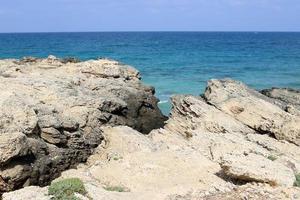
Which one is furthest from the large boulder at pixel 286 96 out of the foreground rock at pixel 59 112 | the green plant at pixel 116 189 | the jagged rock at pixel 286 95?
the green plant at pixel 116 189

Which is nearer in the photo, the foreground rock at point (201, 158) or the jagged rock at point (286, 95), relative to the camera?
the foreground rock at point (201, 158)

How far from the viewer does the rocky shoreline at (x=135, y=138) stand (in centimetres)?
1617

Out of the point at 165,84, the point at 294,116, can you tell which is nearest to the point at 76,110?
the point at 294,116

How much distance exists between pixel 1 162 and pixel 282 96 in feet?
60.4

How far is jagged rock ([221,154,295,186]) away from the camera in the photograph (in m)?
15.9

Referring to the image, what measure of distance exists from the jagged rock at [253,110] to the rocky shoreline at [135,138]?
0.15 feet

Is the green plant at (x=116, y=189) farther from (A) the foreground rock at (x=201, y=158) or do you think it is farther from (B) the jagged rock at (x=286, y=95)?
(B) the jagged rock at (x=286, y=95)

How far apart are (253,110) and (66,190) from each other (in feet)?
38.8

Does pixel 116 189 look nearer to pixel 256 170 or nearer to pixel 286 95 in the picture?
pixel 256 170

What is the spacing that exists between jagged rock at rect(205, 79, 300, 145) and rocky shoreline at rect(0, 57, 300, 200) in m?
0.05

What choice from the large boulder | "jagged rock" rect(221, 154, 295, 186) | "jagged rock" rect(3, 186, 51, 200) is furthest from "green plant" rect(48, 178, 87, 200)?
the large boulder

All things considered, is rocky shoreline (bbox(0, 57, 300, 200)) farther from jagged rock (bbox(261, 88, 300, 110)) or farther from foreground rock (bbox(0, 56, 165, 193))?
jagged rock (bbox(261, 88, 300, 110))

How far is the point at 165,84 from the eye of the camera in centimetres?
5175

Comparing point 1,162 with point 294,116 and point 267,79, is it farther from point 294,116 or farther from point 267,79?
point 267,79
